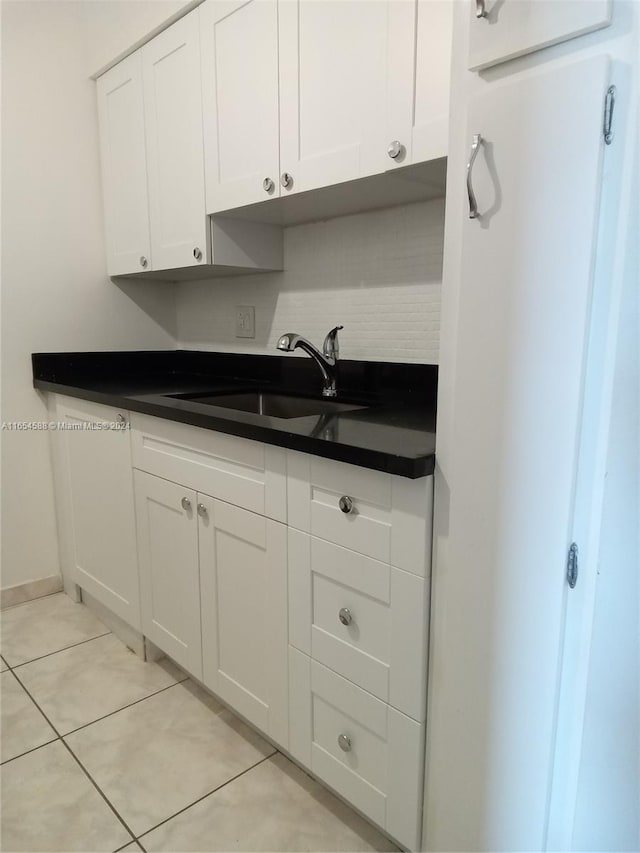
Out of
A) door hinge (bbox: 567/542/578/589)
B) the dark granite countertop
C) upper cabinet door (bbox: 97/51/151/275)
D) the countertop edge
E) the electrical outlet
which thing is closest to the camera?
door hinge (bbox: 567/542/578/589)

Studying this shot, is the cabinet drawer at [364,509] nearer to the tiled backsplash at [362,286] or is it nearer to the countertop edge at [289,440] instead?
the countertop edge at [289,440]

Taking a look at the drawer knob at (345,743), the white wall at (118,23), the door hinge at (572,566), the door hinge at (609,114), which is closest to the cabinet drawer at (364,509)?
the door hinge at (572,566)

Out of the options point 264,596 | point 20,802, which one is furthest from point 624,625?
point 20,802

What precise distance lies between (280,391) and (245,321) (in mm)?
442

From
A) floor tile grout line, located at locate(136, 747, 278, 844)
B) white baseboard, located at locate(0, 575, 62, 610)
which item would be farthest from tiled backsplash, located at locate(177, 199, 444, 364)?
white baseboard, located at locate(0, 575, 62, 610)

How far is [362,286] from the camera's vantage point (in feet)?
5.99

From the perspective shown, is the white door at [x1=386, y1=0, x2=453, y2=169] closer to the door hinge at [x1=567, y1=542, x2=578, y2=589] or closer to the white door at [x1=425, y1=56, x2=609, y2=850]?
the white door at [x1=425, y1=56, x2=609, y2=850]

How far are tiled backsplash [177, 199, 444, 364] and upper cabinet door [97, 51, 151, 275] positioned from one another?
425 mm

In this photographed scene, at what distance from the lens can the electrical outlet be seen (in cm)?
227

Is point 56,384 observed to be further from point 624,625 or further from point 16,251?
point 624,625

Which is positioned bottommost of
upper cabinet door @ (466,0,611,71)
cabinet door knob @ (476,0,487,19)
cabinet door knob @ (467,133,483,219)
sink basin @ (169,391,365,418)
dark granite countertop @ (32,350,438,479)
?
sink basin @ (169,391,365,418)

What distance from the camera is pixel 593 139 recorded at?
0.73 metres

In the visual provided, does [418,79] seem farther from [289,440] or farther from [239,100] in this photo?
[289,440]

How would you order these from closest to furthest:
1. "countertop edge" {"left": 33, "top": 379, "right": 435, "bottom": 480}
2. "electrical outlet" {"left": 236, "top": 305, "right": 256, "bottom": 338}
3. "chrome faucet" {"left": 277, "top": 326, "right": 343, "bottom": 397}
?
"countertop edge" {"left": 33, "top": 379, "right": 435, "bottom": 480} < "chrome faucet" {"left": 277, "top": 326, "right": 343, "bottom": 397} < "electrical outlet" {"left": 236, "top": 305, "right": 256, "bottom": 338}
